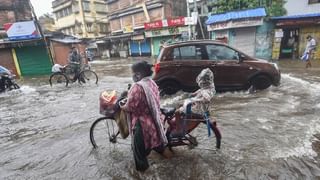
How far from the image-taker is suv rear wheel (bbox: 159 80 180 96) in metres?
8.16

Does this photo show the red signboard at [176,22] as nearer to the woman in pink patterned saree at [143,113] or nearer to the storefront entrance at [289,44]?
the storefront entrance at [289,44]

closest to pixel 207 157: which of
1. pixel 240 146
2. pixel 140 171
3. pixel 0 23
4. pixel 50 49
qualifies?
pixel 240 146

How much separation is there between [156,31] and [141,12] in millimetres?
4994

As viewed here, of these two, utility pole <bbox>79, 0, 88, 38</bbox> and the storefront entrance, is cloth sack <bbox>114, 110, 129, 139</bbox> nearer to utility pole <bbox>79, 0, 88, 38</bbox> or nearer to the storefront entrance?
the storefront entrance

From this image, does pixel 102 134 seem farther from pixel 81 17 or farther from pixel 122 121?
Answer: pixel 81 17

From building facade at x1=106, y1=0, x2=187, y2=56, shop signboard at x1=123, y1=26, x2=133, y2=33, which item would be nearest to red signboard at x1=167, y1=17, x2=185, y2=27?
building facade at x1=106, y1=0, x2=187, y2=56

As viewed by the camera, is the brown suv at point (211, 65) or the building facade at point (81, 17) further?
the building facade at point (81, 17)

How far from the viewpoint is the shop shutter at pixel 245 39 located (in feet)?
63.6

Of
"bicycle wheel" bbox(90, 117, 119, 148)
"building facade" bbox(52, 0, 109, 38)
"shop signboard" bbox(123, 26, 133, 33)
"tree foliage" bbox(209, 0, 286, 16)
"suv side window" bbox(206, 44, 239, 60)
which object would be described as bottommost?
"bicycle wheel" bbox(90, 117, 119, 148)

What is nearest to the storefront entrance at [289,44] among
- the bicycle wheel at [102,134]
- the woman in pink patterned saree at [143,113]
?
the bicycle wheel at [102,134]

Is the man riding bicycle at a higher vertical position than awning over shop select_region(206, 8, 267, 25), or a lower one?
lower

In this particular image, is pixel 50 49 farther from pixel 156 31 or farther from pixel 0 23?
pixel 156 31

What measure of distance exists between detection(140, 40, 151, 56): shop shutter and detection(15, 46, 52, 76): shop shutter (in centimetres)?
1603

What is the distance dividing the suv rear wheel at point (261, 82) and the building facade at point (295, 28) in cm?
1241
